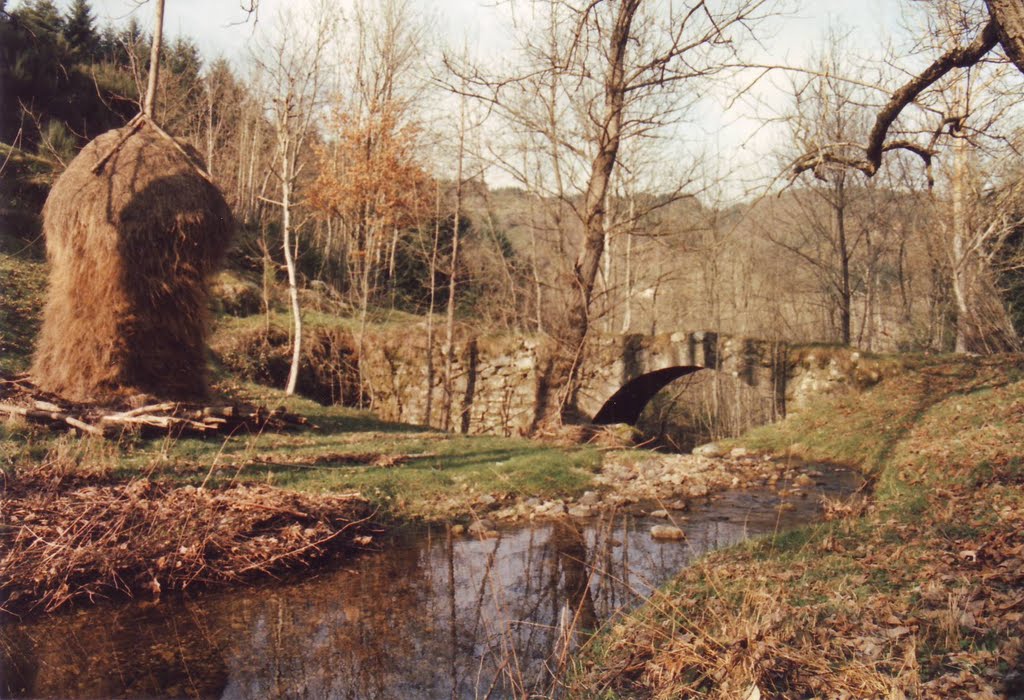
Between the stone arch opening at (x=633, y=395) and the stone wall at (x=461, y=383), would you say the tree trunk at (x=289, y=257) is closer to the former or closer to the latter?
the stone wall at (x=461, y=383)

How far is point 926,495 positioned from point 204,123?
102 feet

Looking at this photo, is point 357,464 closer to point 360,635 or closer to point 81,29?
point 360,635

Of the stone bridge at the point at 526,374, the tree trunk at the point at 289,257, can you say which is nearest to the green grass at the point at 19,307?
the tree trunk at the point at 289,257

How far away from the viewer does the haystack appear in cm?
1000

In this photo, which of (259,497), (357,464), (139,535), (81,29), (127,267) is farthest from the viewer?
(81,29)

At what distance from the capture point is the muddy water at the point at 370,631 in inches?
158

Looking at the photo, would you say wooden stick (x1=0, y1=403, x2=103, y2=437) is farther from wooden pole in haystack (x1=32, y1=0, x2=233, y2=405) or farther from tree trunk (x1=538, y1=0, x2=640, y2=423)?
tree trunk (x1=538, y1=0, x2=640, y2=423)

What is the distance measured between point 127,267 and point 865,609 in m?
9.96

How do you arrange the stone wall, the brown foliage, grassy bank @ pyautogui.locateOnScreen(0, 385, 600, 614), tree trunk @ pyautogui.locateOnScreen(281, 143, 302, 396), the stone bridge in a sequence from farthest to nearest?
the stone wall, the stone bridge, tree trunk @ pyautogui.locateOnScreen(281, 143, 302, 396), grassy bank @ pyautogui.locateOnScreen(0, 385, 600, 614), the brown foliage

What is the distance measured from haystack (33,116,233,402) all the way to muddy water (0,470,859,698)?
570cm

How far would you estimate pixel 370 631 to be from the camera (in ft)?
15.9

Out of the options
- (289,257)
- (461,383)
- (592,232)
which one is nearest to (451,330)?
(461,383)

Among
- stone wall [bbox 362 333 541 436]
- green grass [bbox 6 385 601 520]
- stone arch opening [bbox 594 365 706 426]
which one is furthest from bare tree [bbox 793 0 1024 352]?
stone wall [bbox 362 333 541 436]

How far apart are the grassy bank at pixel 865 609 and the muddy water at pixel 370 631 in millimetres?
382
